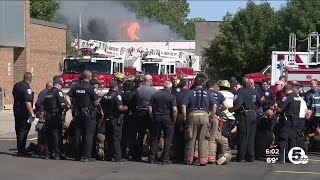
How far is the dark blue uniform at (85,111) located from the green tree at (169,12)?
71120 millimetres

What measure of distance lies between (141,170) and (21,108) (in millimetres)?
3309

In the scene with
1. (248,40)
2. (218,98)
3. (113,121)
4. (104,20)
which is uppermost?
(104,20)

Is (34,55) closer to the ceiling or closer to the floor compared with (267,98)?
closer to the ceiling

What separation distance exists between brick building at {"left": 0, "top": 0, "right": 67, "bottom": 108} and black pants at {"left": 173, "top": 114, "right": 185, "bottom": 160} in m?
18.7

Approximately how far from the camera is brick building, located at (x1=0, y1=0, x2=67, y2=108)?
30.7 m

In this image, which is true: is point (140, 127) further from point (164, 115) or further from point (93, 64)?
point (93, 64)

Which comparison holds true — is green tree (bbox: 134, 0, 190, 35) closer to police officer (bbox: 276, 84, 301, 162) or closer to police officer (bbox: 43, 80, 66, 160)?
police officer (bbox: 43, 80, 66, 160)

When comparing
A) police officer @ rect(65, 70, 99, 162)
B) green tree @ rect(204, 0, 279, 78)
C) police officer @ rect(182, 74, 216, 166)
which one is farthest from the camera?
green tree @ rect(204, 0, 279, 78)

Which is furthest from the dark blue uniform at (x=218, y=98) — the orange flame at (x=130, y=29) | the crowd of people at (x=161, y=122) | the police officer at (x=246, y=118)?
the orange flame at (x=130, y=29)

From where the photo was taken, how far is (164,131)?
40.8 feet

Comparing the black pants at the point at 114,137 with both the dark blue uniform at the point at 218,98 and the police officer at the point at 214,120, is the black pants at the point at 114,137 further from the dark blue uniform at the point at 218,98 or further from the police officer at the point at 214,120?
the dark blue uniform at the point at 218,98

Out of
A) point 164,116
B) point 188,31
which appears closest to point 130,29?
point 188,31

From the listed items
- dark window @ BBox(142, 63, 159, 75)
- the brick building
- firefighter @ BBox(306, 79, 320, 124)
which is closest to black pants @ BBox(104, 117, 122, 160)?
firefighter @ BBox(306, 79, 320, 124)

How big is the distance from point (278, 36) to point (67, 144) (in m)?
30.8
